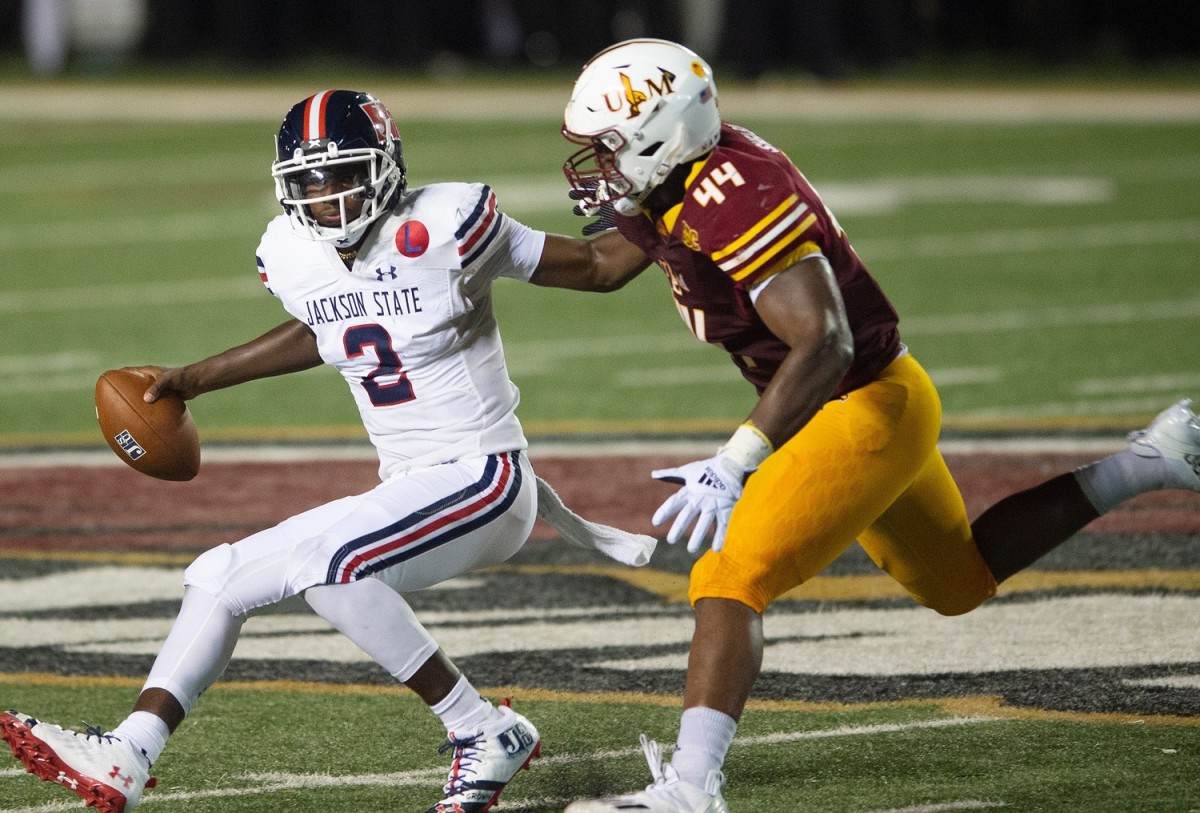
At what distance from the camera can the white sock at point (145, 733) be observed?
12.5 ft

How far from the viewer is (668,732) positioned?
4.48 m

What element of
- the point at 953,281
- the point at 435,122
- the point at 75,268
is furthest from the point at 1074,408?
the point at 435,122

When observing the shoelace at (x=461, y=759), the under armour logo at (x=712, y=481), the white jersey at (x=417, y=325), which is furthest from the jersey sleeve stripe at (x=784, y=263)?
the shoelace at (x=461, y=759)

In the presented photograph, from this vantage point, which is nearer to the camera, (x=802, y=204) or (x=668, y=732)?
(x=802, y=204)

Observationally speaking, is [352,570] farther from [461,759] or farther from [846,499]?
[846,499]

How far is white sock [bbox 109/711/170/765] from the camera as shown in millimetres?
3811

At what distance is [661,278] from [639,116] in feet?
28.6

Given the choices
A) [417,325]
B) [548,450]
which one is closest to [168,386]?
[417,325]

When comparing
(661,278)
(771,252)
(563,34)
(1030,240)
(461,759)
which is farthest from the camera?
(563,34)

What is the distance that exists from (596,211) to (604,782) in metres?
1.23

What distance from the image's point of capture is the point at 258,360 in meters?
4.41

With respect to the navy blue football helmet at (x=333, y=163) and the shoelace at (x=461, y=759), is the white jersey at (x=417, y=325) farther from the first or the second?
the shoelace at (x=461, y=759)

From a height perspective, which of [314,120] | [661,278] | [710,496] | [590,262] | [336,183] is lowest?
[661,278]

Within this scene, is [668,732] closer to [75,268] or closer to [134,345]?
[134,345]
